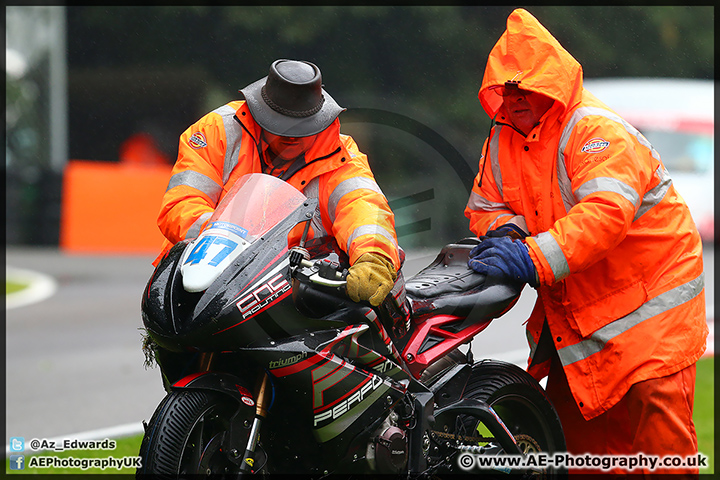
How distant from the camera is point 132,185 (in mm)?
15531

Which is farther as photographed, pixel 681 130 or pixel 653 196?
pixel 681 130

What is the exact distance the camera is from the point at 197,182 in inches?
148

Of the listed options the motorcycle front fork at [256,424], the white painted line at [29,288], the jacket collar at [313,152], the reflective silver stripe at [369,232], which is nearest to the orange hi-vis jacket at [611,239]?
the reflective silver stripe at [369,232]

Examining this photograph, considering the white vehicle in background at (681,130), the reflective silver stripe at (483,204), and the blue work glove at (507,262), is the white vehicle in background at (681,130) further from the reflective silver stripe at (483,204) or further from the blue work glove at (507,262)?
the blue work glove at (507,262)

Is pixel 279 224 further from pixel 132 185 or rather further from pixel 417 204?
pixel 132 185

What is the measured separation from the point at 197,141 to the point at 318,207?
599 mm

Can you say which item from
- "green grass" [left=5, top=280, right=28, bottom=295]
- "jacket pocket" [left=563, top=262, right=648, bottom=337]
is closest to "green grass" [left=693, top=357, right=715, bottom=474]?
"jacket pocket" [left=563, top=262, right=648, bottom=337]

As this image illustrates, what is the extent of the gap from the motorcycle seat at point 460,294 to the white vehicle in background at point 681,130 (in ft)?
47.4

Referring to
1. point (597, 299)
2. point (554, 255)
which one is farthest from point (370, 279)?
point (597, 299)

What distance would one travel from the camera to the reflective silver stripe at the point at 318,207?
12.3ft

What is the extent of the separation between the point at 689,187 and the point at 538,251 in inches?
589

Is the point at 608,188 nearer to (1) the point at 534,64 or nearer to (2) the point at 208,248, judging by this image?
(1) the point at 534,64

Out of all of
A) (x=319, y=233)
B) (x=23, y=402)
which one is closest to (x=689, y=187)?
(x=23, y=402)

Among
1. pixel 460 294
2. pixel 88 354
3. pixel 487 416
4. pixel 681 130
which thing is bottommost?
pixel 88 354
